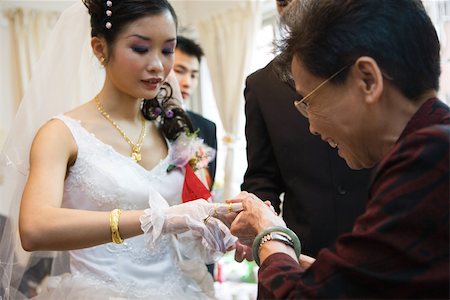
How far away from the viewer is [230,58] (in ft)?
13.3

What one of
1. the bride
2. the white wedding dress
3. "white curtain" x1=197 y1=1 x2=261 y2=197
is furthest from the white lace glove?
"white curtain" x1=197 y1=1 x2=261 y2=197

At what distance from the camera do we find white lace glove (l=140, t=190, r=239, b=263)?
54.6 inches

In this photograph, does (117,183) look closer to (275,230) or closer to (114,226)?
(114,226)

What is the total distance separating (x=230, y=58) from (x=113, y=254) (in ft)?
8.65

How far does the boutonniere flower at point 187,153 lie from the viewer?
68.9 inches

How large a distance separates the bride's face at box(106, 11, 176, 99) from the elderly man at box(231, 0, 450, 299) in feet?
2.16

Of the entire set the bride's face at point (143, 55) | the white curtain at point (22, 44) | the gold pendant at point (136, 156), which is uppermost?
the white curtain at point (22, 44)

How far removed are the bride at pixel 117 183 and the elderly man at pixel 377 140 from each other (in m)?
0.46

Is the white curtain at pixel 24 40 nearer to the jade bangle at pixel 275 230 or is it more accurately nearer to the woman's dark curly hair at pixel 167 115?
the woman's dark curly hair at pixel 167 115

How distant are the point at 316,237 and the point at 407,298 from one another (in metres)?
0.82

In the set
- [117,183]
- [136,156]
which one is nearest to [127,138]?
[136,156]

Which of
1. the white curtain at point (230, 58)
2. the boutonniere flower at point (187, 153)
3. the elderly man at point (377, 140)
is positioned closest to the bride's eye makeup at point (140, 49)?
the boutonniere flower at point (187, 153)

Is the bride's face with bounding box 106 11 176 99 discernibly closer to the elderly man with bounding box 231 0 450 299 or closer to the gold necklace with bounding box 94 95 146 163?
the gold necklace with bounding box 94 95 146 163

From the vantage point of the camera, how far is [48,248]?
1.42 metres
